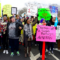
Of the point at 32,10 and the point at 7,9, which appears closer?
the point at 32,10

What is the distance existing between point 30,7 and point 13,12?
186cm

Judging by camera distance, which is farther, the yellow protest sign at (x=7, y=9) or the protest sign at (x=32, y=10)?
the yellow protest sign at (x=7, y=9)

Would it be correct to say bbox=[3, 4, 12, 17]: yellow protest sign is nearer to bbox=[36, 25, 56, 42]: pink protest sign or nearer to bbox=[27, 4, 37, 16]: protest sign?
bbox=[27, 4, 37, 16]: protest sign

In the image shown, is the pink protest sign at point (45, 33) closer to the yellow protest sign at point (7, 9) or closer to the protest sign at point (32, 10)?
the protest sign at point (32, 10)

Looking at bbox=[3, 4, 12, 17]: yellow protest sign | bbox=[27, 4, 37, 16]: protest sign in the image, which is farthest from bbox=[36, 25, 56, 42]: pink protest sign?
bbox=[3, 4, 12, 17]: yellow protest sign

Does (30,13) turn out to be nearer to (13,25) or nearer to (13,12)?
(13,25)

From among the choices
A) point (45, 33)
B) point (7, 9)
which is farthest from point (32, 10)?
point (7, 9)

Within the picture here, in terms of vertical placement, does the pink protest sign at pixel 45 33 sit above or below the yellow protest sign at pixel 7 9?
below

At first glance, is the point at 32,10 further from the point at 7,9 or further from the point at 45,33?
the point at 7,9

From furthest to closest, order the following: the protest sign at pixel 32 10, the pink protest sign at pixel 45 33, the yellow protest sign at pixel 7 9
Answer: the yellow protest sign at pixel 7 9
the protest sign at pixel 32 10
the pink protest sign at pixel 45 33

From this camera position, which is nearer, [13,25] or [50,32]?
[50,32]

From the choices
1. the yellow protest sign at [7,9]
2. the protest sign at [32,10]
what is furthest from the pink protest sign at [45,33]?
the yellow protest sign at [7,9]

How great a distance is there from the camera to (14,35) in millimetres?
4203

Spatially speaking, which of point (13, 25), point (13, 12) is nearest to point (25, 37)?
point (13, 25)
